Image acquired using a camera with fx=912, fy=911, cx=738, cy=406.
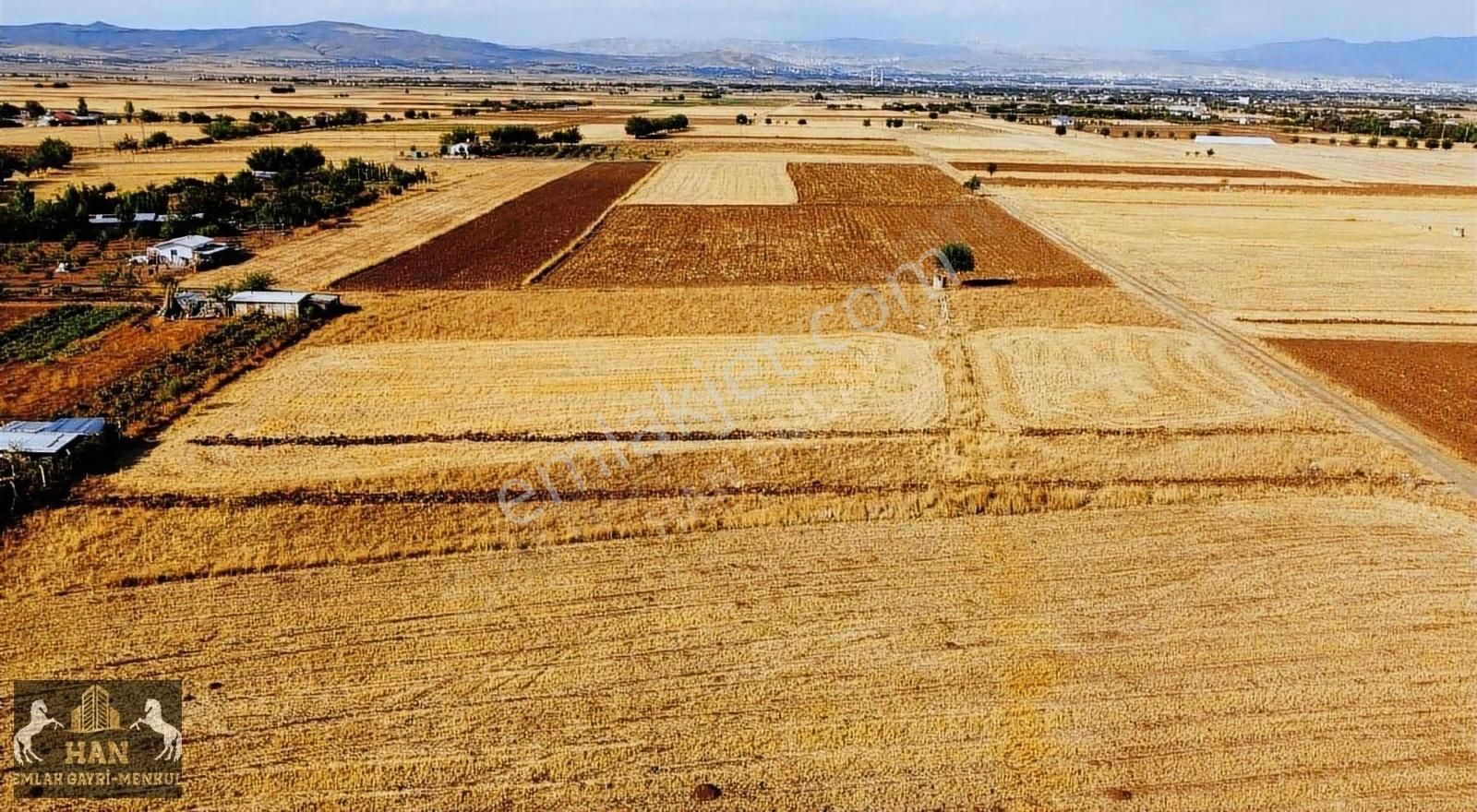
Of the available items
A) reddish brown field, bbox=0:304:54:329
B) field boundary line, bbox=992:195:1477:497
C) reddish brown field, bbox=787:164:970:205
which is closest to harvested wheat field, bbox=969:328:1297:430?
field boundary line, bbox=992:195:1477:497

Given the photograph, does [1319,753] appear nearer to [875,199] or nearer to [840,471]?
[840,471]

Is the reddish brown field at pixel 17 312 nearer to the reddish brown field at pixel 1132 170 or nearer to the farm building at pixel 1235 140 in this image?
the reddish brown field at pixel 1132 170

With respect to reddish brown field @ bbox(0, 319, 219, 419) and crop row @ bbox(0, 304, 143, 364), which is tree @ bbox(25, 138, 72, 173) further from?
reddish brown field @ bbox(0, 319, 219, 419)

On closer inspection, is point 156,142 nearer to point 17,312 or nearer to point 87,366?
point 17,312

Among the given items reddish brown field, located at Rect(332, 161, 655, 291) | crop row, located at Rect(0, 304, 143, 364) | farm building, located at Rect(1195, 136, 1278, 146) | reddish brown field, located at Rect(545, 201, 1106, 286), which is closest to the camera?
crop row, located at Rect(0, 304, 143, 364)

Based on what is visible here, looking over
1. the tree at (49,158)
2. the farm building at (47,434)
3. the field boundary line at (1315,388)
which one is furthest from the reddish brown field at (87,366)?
the tree at (49,158)

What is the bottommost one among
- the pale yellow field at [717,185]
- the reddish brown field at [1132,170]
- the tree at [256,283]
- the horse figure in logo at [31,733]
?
the horse figure in logo at [31,733]

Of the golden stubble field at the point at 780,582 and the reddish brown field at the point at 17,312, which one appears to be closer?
the golden stubble field at the point at 780,582
